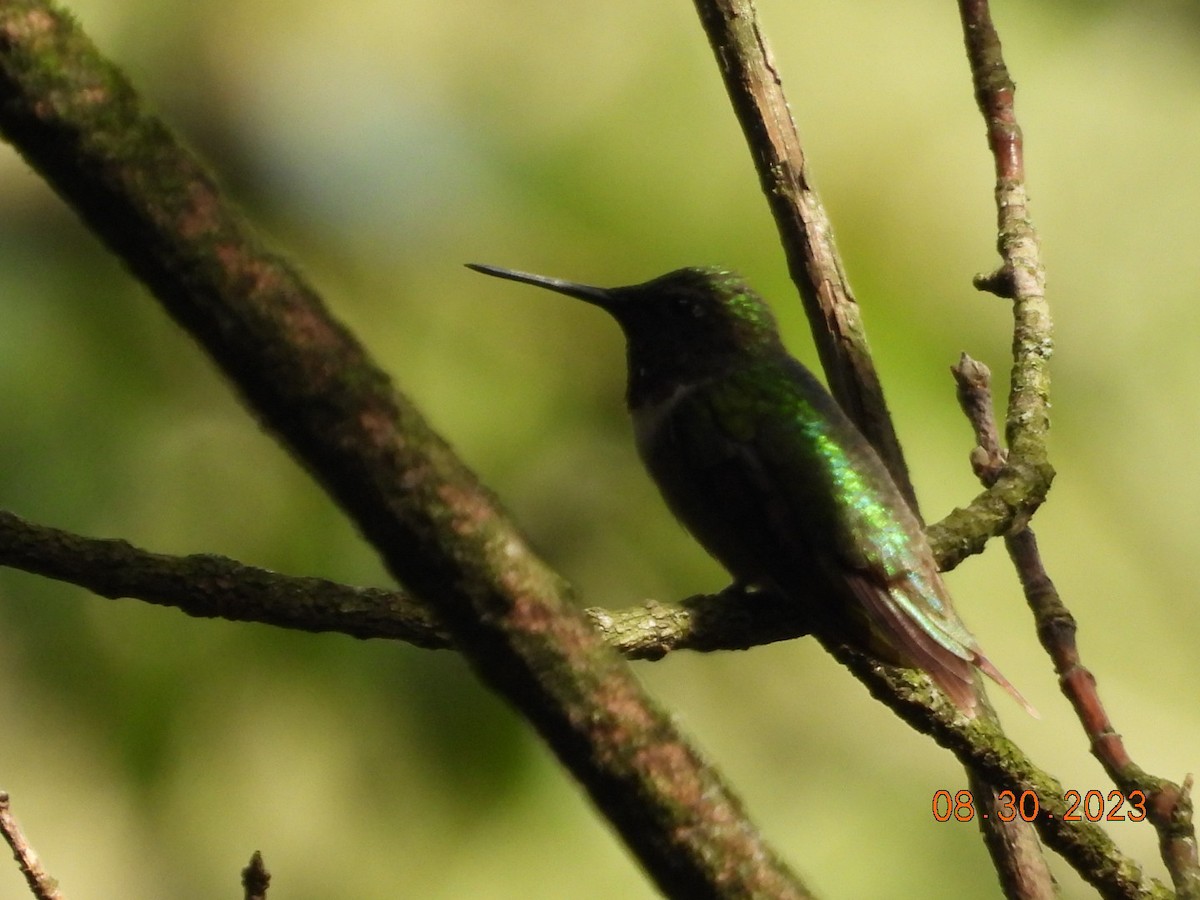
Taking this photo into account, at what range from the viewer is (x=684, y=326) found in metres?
2.96

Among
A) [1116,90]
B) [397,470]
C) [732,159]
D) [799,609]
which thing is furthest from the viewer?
[1116,90]

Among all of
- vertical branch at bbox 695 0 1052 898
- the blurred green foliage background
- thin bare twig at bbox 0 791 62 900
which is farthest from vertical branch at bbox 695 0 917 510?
thin bare twig at bbox 0 791 62 900

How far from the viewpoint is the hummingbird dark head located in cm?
292

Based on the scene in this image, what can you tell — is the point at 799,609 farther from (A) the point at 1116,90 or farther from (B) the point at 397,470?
(A) the point at 1116,90

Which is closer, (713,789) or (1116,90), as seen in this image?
(713,789)

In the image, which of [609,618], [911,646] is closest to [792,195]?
[911,646]

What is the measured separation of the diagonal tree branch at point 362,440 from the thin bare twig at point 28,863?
80cm

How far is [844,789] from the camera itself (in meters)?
3.70

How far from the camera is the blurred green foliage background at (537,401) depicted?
10.9 ft

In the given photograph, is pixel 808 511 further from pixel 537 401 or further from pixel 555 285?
pixel 537 401

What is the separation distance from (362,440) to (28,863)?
917 millimetres

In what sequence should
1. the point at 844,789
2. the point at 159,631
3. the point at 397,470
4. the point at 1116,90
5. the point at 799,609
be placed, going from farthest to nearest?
the point at 1116,90, the point at 844,789, the point at 159,631, the point at 799,609, the point at 397,470

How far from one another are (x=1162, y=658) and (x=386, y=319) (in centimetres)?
283

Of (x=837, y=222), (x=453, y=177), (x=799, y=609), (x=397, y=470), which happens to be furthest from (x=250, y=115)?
(x=397, y=470)
